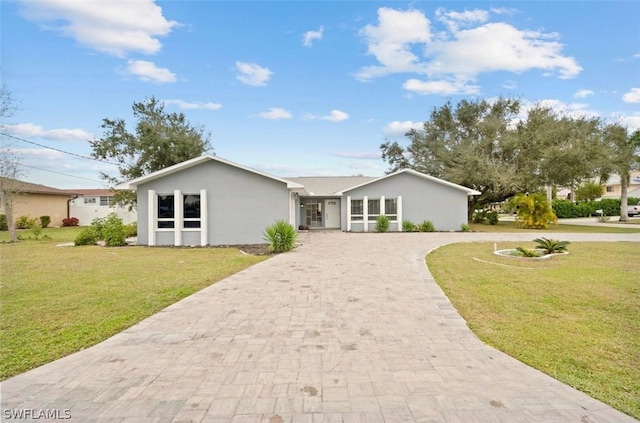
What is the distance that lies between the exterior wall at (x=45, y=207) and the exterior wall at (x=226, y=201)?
19.2 meters

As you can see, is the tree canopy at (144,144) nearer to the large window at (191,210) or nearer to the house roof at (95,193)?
the house roof at (95,193)

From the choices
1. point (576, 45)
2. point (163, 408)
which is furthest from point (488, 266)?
point (576, 45)

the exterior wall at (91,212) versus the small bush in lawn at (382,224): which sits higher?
the exterior wall at (91,212)

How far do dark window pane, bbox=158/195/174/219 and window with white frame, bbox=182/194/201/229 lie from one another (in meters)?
0.65

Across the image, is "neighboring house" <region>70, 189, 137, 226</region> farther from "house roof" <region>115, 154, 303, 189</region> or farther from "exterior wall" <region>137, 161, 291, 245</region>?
"exterior wall" <region>137, 161, 291, 245</region>

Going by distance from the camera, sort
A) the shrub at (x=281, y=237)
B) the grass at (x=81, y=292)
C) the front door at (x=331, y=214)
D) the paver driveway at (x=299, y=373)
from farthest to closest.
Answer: the front door at (x=331, y=214)
the shrub at (x=281, y=237)
the grass at (x=81, y=292)
the paver driveway at (x=299, y=373)

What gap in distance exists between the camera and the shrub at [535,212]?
80.5 feet

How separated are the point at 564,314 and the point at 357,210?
59.6ft

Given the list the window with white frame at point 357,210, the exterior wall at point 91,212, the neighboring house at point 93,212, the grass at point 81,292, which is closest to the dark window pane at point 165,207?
the grass at point 81,292

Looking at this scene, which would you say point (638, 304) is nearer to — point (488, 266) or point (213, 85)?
point (488, 266)

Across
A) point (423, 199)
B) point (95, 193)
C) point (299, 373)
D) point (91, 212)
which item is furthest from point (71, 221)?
point (299, 373)

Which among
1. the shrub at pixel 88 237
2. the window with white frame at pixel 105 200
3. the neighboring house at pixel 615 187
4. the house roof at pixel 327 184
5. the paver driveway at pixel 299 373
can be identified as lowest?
the paver driveway at pixel 299 373

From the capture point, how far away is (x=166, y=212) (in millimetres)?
16031

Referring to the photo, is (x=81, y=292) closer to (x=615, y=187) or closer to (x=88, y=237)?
(x=88, y=237)
